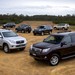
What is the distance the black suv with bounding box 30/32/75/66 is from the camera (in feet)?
42.5

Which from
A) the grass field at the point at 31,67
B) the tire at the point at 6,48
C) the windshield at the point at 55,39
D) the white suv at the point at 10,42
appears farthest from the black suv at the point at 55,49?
the tire at the point at 6,48

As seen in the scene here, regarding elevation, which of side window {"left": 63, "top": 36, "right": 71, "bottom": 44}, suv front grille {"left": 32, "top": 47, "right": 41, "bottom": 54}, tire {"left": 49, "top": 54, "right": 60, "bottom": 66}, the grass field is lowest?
the grass field

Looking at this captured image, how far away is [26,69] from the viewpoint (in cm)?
1240

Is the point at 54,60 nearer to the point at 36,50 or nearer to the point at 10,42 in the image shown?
the point at 36,50

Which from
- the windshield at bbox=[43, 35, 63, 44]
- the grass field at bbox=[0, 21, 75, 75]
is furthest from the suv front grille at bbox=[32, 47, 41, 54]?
the windshield at bbox=[43, 35, 63, 44]

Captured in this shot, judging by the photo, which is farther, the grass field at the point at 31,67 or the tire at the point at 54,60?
the tire at the point at 54,60

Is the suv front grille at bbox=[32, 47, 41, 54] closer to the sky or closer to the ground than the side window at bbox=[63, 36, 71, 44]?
closer to the ground

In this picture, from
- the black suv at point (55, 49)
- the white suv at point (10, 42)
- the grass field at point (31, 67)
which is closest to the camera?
the grass field at point (31, 67)

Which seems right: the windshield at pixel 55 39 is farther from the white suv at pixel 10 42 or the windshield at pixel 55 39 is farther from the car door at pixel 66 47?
the white suv at pixel 10 42

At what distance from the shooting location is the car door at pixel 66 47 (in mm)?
13520

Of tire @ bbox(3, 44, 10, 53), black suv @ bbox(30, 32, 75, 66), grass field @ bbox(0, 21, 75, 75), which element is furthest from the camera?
tire @ bbox(3, 44, 10, 53)

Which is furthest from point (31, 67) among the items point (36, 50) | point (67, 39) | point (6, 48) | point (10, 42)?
point (6, 48)

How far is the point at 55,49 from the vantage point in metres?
13.1

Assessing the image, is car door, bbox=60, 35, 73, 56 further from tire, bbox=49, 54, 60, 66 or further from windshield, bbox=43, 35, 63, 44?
tire, bbox=49, 54, 60, 66
